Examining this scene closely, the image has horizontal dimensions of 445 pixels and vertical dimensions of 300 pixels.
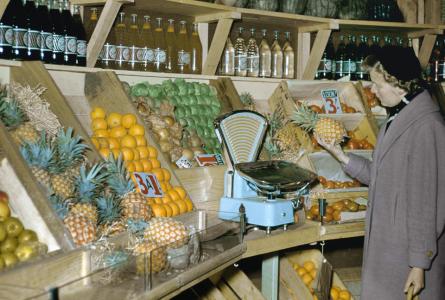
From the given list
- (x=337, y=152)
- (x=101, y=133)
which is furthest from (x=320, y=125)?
(x=101, y=133)

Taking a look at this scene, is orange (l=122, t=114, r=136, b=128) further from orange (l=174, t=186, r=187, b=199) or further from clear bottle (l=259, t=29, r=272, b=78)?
clear bottle (l=259, t=29, r=272, b=78)

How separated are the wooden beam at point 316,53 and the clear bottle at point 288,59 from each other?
0.12 meters

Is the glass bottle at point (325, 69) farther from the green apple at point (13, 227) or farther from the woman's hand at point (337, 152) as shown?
the green apple at point (13, 227)

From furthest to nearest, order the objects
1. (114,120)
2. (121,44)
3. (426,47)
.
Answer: (426,47), (121,44), (114,120)

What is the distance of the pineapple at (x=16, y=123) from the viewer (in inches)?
113

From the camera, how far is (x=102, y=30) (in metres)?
3.66

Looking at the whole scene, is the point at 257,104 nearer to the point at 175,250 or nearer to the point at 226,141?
the point at 226,141

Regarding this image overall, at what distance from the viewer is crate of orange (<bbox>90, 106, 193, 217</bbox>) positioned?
10.7ft

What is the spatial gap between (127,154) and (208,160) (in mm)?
638

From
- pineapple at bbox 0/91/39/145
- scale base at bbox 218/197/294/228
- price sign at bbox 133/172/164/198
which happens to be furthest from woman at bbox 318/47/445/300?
pineapple at bbox 0/91/39/145

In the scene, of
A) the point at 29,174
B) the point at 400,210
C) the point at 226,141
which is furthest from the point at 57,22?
the point at 400,210

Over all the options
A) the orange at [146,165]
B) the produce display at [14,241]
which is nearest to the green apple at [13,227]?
the produce display at [14,241]

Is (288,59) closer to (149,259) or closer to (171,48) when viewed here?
(171,48)

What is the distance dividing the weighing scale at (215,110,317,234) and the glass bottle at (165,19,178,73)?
93cm
